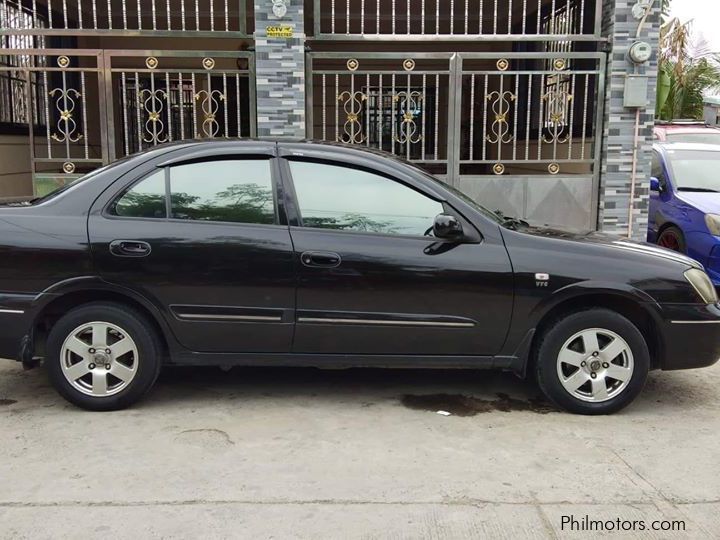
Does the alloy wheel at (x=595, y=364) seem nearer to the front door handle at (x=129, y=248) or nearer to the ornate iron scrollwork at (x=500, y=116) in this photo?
the front door handle at (x=129, y=248)

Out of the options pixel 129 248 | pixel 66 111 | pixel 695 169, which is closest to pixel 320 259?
pixel 129 248

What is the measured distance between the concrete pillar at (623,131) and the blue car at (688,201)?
53 cm

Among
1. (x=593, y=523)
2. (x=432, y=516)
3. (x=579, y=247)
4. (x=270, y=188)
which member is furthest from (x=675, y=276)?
(x=270, y=188)

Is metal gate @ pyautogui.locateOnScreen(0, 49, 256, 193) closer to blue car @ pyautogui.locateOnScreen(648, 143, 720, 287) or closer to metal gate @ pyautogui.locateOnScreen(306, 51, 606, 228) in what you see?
metal gate @ pyautogui.locateOnScreen(306, 51, 606, 228)

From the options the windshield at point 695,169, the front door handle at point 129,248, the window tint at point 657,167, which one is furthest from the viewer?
the window tint at point 657,167

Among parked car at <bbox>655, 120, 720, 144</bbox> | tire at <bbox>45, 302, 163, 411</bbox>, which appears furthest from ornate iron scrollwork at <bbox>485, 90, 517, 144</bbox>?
tire at <bbox>45, 302, 163, 411</bbox>

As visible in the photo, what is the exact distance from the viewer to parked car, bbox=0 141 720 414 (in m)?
4.14

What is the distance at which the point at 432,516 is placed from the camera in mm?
3068

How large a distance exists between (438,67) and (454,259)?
9.59m

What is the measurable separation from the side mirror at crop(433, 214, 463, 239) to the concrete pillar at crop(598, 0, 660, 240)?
4069mm

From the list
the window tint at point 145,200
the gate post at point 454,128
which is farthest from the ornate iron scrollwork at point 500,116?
the window tint at point 145,200

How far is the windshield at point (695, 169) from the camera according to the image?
8508mm

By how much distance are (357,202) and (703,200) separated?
5495 millimetres

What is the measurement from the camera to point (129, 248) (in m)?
4.12
